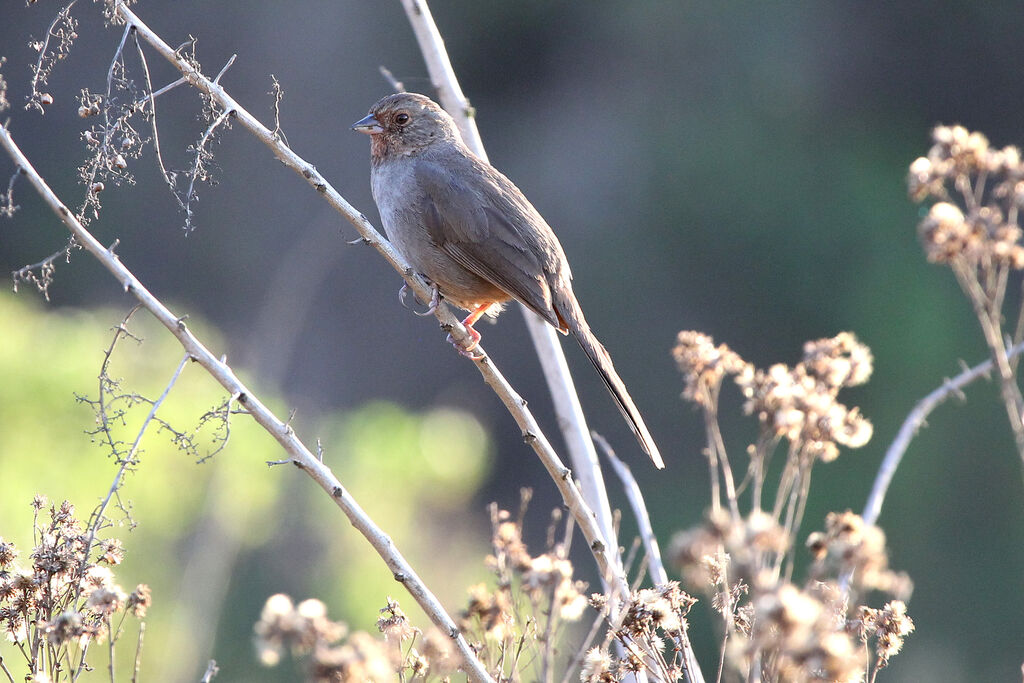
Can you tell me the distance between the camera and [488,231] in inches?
131

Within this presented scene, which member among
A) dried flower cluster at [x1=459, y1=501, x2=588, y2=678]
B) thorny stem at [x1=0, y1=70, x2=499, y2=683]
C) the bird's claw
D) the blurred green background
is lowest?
dried flower cluster at [x1=459, y1=501, x2=588, y2=678]

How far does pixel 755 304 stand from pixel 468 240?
31.3 feet

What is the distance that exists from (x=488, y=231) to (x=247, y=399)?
66.6 inches

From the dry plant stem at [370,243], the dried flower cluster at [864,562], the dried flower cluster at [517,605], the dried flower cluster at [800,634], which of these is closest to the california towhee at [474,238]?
the dry plant stem at [370,243]

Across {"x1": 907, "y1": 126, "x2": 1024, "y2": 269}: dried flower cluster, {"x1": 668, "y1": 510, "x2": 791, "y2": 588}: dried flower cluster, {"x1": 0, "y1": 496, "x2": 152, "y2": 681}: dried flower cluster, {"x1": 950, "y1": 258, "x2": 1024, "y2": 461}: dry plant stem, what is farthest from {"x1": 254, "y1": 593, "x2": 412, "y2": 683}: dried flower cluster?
{"x1": 907, "y1": 126, "x2": 1024, "y2": 269}: dried flower cluster

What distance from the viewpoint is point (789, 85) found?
12812 mm

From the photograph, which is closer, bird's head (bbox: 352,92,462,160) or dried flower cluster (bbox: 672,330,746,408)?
dried flower cluster (bbox: 672,330,746,408)

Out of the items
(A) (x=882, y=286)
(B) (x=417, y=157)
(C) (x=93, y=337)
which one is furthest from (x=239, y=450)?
(A) (x=882, y=286)

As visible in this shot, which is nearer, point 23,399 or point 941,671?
point 23,399

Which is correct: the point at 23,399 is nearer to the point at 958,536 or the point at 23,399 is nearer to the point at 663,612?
the point at 663,612

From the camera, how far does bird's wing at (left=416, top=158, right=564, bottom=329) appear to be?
10.6ft

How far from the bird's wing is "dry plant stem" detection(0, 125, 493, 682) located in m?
1.47

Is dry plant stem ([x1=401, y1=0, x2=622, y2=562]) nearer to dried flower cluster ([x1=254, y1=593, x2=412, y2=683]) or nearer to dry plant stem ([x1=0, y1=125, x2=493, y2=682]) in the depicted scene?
dry plant stem ([x1=0, y1=125, x2=493, y2=682])

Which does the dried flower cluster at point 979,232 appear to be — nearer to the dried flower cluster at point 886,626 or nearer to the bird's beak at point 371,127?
the dried flower cluster at point 886,626
